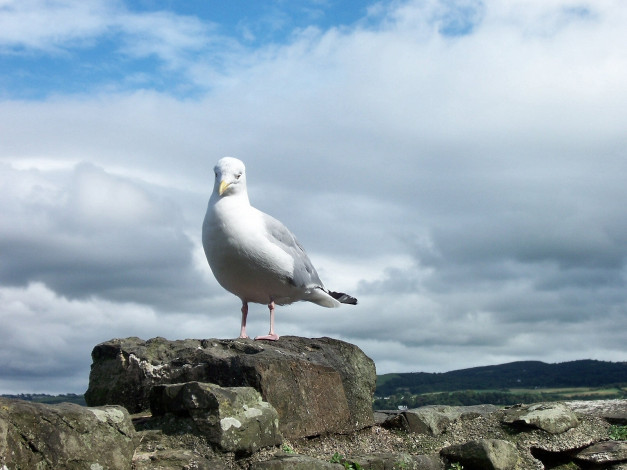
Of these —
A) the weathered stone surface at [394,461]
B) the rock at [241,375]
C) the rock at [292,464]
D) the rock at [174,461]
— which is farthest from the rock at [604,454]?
the rock at [174,461]

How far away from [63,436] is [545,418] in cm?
775

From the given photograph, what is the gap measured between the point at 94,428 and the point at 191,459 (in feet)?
3.66

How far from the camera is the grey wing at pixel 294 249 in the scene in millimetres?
12625

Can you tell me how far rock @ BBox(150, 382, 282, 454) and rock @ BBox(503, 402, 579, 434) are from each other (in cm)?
474

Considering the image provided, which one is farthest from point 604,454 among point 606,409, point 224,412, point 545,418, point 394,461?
point 224,412

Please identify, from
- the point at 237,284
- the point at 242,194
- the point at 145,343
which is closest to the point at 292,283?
the point at 237,284

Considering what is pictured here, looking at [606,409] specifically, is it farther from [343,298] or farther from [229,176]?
[229,176]

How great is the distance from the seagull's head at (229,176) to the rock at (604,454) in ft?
21.9

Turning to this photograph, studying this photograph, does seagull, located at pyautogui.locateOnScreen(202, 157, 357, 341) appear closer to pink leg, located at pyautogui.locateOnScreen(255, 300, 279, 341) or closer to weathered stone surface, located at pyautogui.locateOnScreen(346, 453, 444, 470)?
pink leg, located at pyautogui.locateOnScreen(255, 300, 279, 341)

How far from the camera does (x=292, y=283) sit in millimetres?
12688

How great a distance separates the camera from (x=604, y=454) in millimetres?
11484

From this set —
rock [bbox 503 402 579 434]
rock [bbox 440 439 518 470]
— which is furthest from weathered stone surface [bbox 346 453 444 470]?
rock [bbox 503 402 579 434]

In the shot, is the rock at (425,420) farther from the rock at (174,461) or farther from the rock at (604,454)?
the rock at (174,461)

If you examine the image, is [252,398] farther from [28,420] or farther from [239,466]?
[28,420]
